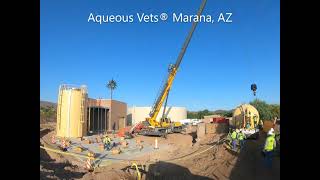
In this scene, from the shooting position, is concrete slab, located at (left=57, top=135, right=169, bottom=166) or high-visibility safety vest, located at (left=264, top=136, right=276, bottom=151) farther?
concrete slab, located at (left=57, top=135, right=169, bottom=166)

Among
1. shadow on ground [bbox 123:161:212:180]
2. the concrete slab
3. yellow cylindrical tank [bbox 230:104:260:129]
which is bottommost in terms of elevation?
the concrete slab

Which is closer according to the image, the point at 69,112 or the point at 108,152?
the point at 108,152

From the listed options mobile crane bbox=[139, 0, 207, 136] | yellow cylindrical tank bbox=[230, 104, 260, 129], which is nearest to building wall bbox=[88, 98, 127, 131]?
mobile crane bbox=[139, 0, 207, 136]

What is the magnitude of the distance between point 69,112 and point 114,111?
18038mm

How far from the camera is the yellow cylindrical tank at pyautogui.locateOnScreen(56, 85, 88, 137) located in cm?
3803

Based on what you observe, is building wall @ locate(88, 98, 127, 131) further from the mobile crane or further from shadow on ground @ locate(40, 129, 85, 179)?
shadow on ground @ locate(40, 129, 85, 179)

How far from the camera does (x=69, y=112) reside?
38.2 m

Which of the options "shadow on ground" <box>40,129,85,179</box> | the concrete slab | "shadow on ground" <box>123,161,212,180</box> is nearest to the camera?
"shadow on ground" <box>40,129,85,179</box>

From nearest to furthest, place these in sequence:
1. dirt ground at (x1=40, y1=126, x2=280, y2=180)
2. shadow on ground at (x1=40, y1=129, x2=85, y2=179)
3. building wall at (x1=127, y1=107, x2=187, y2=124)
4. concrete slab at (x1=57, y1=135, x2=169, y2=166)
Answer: shadow on ground at (x1=40, y1=129, x2=85, y2=179) < dirt ground at (x1=40, y1=126, x2=280, y2=180) < concrete slab at (x1=57, y1=135, x2=169, y2=166) < building wall at (x1=127, y1=107, x2=187, y2=124)

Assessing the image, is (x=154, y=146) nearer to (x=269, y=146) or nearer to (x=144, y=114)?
(x=269, y=146)

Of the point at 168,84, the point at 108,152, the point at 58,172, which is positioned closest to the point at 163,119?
the point at 168,84

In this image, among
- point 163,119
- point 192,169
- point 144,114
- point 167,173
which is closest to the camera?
point 167,173
